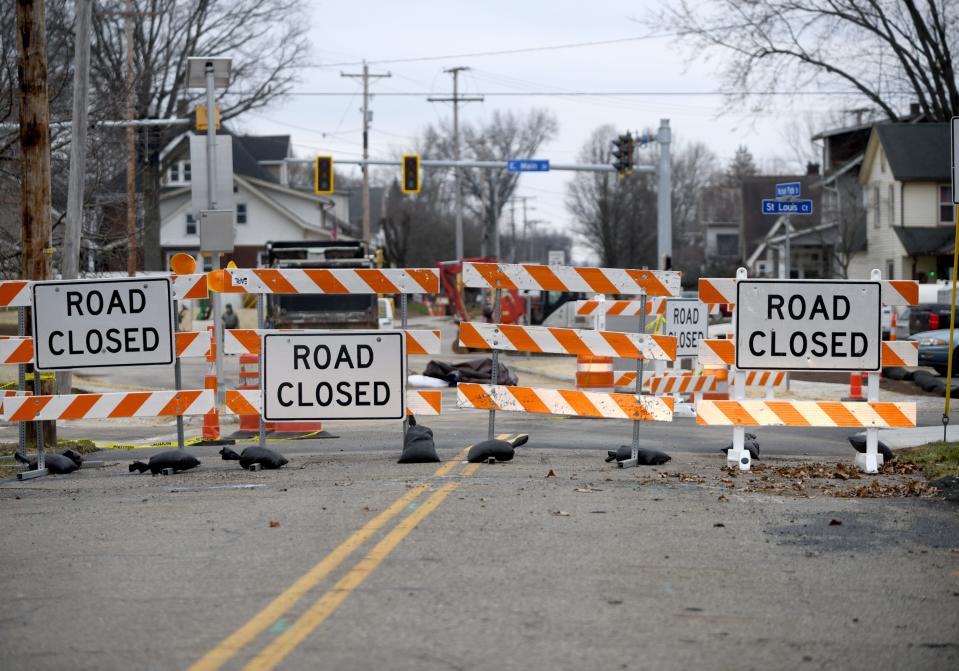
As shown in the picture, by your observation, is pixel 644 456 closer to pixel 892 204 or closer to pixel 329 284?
pixel 329 284

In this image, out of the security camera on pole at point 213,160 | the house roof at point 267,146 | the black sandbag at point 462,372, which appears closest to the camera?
the security camera on pole at point 213,160

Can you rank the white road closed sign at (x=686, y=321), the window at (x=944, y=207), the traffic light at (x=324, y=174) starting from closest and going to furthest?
the white road closed sign at (x=686, y=321)
the traffic light at (x=324, y=174)
the window at (x=944, y=207)

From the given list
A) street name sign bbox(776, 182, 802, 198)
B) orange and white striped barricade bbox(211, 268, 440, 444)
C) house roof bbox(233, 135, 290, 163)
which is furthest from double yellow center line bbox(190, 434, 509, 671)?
house roof bbox(233, 135, 290, 163)

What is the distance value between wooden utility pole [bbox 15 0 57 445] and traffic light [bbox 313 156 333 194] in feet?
76.0

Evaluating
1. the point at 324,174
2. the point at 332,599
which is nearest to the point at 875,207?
the point at 324,174

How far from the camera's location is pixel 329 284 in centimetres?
1155

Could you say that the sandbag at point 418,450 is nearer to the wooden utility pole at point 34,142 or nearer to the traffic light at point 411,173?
the wooden utility pole at point 34,142

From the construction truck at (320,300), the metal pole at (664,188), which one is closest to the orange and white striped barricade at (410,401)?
the construction truck at (320,300)

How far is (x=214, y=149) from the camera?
21.7 meters

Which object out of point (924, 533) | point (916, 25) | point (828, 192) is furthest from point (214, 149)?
point (828, 192)

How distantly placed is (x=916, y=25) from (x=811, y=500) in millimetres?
35930

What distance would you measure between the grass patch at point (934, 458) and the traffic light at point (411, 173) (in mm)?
26585

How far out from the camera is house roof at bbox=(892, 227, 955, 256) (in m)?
49.1

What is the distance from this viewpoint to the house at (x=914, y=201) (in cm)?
4997
